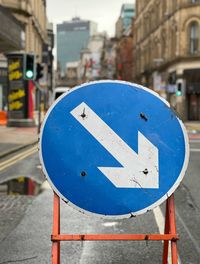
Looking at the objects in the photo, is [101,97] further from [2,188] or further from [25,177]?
[25,177]

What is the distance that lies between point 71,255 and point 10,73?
88.8 ft

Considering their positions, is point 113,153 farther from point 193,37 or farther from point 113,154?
point 193,37

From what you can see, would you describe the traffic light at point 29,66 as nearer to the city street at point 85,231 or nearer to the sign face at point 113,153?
the city street at point 85,231

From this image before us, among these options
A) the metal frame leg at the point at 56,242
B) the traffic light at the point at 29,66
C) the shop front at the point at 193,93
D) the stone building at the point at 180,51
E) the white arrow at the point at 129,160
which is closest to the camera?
the metal frame leg at the point at 56,242

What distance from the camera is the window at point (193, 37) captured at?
1992 inches

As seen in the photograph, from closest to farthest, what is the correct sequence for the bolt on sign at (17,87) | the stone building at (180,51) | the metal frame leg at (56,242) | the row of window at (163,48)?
the metal frame leg at (56,242) → the bolt on sign at (17,87) → the stone building at (180,51) → the row of window at (163,48)

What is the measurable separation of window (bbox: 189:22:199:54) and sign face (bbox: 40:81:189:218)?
4809 cm

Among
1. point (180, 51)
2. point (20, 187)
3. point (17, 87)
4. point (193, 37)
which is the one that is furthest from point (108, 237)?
point (193, 37)

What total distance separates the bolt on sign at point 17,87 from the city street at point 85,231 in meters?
22.5

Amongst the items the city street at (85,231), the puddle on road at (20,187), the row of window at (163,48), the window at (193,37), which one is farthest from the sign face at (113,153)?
the window at (193,37)

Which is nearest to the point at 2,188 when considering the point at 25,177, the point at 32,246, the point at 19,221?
the point at 25,177

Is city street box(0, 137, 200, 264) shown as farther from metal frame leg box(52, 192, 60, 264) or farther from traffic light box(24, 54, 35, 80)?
traffic light box(24, 54, 35, 80)

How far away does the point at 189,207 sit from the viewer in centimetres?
800

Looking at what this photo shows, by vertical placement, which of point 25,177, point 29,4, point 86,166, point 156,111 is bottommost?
point 25,177
